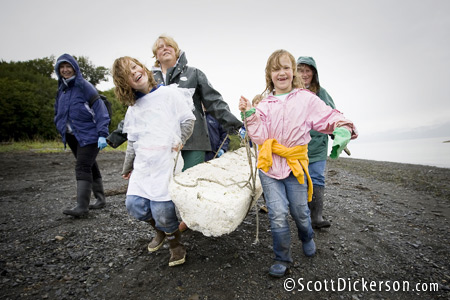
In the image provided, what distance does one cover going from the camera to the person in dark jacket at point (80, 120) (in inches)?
143

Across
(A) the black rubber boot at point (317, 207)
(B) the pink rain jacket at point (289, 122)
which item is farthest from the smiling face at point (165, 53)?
(A) the black rubber boot at point (317, 207)

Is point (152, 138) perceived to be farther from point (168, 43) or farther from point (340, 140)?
point (340, 140)

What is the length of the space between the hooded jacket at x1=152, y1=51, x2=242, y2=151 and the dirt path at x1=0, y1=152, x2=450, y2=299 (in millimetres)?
Result: 1353

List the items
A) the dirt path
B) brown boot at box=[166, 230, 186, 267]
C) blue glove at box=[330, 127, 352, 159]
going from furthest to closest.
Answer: brown boot at box=[166, 230, 186, 267]
the dirt path
blue glove at box=[330, 127, 352, 159]

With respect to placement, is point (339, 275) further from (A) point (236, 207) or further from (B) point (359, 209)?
(B) point (359, 209)

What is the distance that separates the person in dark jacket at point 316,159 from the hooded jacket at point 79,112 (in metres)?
3.23

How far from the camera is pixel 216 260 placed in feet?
8.39

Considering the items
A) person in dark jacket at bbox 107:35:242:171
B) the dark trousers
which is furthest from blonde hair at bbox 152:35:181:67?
the dark trousers

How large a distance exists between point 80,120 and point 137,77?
6.43 feet

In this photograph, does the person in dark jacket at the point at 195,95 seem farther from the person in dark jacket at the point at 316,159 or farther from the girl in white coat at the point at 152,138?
the person in dark jacket at the point at 316,159

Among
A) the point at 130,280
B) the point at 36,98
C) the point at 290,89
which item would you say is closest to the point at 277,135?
the point at 290,89

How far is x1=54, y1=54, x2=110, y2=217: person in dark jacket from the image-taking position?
3.63m

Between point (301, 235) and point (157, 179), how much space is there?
5.65 feet

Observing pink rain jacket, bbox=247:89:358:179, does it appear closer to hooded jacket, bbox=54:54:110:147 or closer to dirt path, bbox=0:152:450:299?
dirt path, bbox=0:152:450:299
